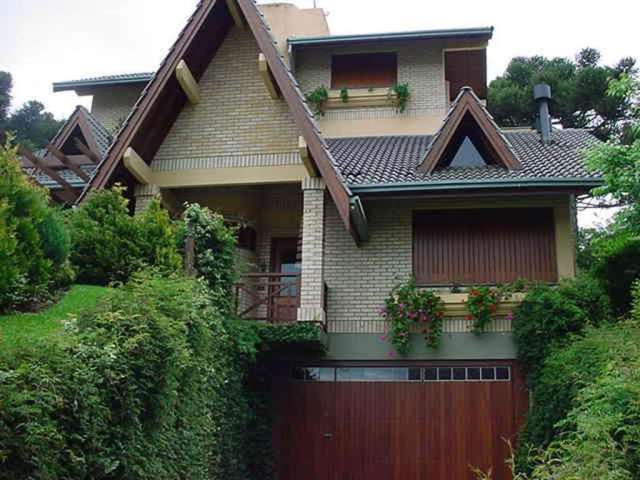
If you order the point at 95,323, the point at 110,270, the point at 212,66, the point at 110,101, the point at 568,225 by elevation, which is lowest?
the point at 95,323

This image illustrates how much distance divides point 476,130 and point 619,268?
13.4 ft

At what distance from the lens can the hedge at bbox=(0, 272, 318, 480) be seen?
5.80 m

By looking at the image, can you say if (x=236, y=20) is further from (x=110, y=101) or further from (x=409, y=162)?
(x=110, y=101)

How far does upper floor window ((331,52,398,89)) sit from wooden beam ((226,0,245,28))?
393 centimetres

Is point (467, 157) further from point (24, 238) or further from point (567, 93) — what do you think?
point (567, 93)

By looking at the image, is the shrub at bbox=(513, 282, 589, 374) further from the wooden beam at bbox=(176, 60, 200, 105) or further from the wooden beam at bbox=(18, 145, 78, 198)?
the wooden beam at bbox=(18, 145, 78, 198)

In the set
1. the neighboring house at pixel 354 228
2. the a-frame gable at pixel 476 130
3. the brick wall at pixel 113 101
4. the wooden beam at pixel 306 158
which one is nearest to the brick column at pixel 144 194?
the neighboring house at pixel 354 228

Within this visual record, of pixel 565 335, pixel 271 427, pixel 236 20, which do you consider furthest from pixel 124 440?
pixel 236 20

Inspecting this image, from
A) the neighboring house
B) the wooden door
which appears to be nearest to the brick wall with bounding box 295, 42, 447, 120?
the neighboring house

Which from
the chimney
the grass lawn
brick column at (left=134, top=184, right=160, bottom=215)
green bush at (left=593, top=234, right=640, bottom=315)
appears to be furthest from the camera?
the chimney

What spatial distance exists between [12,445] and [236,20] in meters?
10.6

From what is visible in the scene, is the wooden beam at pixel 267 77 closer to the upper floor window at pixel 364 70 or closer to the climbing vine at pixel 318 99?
the climbing vine at pixel 318 99

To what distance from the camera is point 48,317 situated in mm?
9305

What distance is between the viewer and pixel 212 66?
47.3ft
